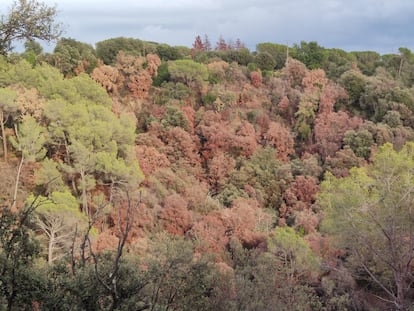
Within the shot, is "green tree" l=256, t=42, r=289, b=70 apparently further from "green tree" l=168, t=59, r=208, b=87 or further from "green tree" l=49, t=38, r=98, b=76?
"green tree" l=49, t=38, r=98, b=76

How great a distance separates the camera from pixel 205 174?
25859 millimetres

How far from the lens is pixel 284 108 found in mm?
30750

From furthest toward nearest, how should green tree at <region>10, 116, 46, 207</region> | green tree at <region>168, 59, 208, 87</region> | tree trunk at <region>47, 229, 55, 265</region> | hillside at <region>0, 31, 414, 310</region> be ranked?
green tree at <region>168, 59, 208, 87</region> < green tree at <region>10, 116, 46, 207</region> < tree trunk at <region>47, 229, 55, 265</region> < hillside at <region>0, 31, 414, 310</region>

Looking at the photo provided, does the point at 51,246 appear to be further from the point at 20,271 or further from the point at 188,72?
the point at 188,72

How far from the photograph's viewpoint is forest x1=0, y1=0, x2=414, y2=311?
8.05 m

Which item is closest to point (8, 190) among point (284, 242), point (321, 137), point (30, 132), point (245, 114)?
point (30, 132)

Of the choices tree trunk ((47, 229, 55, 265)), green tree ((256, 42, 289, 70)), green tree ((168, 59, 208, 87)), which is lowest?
tree trunk ((47, 229, 55, 265))

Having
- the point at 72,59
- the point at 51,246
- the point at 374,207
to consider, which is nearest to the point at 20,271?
Answer: the point at 51,246

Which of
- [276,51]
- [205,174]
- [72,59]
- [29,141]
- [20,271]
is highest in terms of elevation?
[276,51]

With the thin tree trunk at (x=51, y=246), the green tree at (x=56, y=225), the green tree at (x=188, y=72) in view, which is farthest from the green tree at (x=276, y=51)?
the thin tree trunk at (x=51, y=246)

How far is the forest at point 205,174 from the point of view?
8.05 m

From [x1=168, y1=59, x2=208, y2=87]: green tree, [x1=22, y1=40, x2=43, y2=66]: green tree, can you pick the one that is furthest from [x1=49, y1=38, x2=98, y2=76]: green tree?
[x1=168, y1=59, x2=208, y2=87]: green tree

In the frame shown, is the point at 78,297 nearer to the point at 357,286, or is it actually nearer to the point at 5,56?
Answer: the point at 5,56

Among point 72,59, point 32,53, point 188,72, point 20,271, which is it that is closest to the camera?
point 20,271
